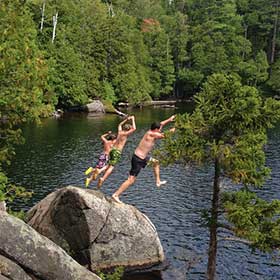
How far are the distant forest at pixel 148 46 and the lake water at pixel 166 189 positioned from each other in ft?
69.9

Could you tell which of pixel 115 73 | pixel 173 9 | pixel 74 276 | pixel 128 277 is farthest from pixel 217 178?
pixel 173 9

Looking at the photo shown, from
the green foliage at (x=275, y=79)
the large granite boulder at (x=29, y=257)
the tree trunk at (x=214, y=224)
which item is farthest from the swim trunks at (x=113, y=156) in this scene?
the green foliage at (x=275, y=79)

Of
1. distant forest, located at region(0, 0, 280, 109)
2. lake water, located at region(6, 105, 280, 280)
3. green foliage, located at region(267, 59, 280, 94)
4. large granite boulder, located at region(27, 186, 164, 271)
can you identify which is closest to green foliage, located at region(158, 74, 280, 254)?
lake water, located at region(6, 105, 280, 280)

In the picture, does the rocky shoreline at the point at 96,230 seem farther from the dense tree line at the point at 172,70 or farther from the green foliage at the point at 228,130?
the green foliage at the point at 228,130

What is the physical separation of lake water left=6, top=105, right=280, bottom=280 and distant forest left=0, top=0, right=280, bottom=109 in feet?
69.9

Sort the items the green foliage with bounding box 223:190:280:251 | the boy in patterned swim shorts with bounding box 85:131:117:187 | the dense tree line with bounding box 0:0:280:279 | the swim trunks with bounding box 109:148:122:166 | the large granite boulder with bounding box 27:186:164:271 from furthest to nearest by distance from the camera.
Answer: the boy in patterned swim shorts with bounding box 85:131:117:187 < the swim trunks with bounding box 109:148:122:166 < the large granite boulder with bounding box 27:186:164:271 < the dense tree line with bounding box 0:0:280:279 < the green foliage with bounding box 223:190:280:251

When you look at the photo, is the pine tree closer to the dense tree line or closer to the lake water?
the dense tree line

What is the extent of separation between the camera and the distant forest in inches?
2911

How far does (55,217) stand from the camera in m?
17.7

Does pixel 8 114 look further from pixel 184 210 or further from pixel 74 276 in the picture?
pixel 184 210

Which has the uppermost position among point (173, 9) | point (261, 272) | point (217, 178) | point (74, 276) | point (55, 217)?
point (173, 9)

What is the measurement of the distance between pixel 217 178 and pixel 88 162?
24271mm

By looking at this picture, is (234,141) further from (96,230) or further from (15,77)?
(15,77)

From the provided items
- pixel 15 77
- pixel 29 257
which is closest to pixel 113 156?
pixel 15 77
